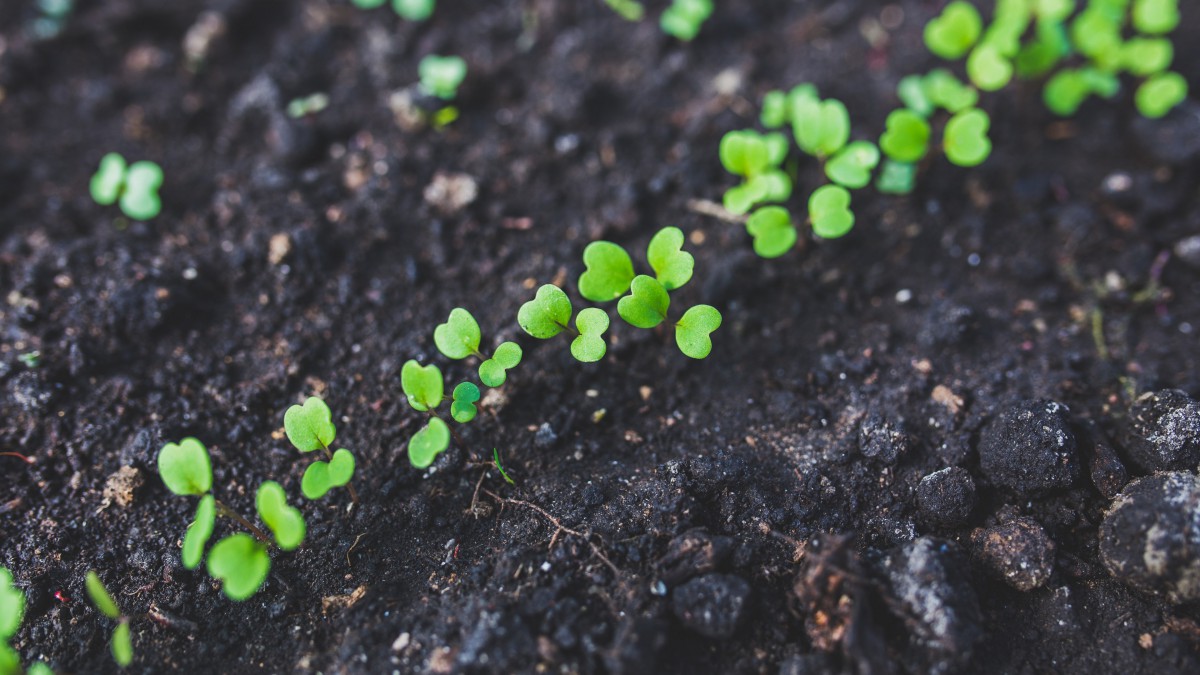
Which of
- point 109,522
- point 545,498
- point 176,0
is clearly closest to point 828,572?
point 545,498

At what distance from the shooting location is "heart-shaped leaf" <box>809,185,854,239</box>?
2.01 metres

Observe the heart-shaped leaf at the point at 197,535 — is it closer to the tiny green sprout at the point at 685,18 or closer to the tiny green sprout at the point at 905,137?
the tiny green sprout at the point at 905,137

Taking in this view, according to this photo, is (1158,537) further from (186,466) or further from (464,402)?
(186,466)

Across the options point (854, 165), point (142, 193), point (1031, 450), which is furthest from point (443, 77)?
point (1031, 450)

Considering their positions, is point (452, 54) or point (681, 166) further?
point (452, 54)

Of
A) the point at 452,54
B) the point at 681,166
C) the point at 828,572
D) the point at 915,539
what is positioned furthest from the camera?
the point at 452,54

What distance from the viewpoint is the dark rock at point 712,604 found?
1.53 m

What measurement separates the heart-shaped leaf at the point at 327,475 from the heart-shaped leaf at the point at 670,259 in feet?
2.61

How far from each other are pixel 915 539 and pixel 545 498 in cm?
79

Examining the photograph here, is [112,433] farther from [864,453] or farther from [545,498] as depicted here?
[864,453]

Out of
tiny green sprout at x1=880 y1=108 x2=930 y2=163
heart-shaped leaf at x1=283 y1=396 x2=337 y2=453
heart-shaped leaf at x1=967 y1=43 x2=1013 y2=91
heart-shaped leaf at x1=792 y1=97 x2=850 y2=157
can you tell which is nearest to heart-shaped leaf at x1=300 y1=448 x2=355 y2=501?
heart-shaped leaf at x1=283 y1=396 x2=337 y2=453

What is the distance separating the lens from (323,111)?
2.61 metres

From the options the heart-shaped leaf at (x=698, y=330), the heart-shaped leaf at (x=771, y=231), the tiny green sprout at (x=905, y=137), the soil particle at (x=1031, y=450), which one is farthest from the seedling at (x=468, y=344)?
the tiny green sprout at (x=905, y=137)

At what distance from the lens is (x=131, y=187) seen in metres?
2.32
